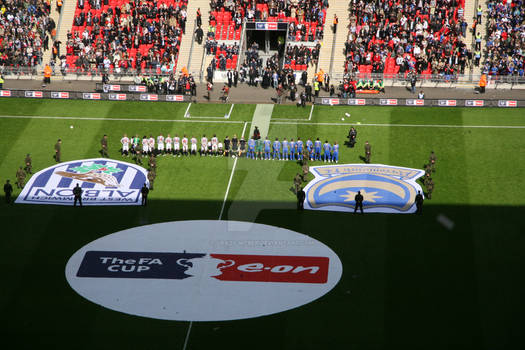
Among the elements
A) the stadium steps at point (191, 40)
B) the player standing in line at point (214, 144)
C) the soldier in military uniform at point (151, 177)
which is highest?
the stadium steps at point (191, 40)

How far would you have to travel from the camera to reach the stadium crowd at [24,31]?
71.9 m

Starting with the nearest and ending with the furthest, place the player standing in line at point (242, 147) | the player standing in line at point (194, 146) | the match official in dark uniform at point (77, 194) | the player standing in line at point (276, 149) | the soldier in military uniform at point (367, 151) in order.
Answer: the match official in dark uniform at point (77, 194) → the soldier in military uniform at point (367, 151) → the player standing in line at point (276, 149) → the player standing in line at point (242, 147) → the player standing in line at point (194, 146)

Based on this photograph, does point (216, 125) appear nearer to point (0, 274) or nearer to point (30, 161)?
point (30, 161)

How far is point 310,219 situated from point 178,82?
2130 cm

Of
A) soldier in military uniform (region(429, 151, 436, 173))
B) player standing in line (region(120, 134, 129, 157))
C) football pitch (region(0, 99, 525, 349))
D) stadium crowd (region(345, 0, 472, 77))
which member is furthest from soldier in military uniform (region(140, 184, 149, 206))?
stadium crowd (region(345, 0, 472, 77))

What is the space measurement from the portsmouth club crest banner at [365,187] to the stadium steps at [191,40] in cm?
1992

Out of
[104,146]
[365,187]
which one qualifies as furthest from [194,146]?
[365,187]

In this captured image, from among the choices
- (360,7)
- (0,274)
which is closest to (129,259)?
(0,274)

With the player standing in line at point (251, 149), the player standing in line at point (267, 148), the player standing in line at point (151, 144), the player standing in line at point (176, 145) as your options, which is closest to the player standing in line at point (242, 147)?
the player standing in line at point (251, 149)

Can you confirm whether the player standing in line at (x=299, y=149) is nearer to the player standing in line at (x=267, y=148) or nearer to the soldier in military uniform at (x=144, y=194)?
the player standing in line at (x=267, y=148)

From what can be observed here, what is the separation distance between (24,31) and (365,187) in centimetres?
3698

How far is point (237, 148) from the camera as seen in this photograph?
57125 mm

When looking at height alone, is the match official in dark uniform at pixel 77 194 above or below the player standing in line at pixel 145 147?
below

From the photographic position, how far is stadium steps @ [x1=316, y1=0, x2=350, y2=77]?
6869cm
